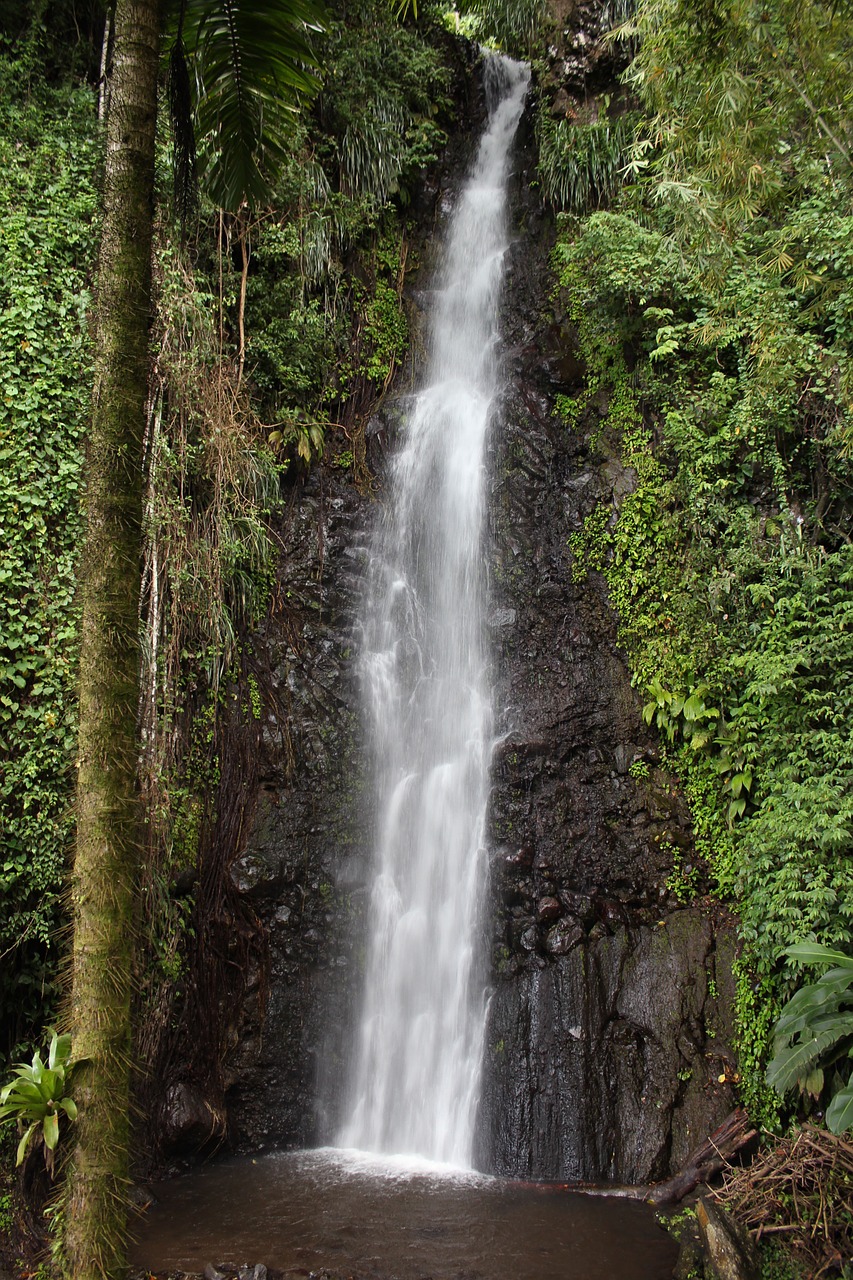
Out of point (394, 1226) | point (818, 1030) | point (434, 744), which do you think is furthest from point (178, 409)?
point (818, 1030)

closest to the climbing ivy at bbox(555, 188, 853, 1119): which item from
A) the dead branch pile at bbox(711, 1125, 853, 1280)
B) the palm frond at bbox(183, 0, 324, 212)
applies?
the dead branch pile at bbox(711, 1125, 853, 1280)

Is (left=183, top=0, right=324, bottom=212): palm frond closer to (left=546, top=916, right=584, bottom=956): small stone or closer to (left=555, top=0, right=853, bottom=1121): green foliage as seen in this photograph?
(left=555, top=0, right=853, bottom=1121): green foliage

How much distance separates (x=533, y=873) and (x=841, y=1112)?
3.13 meters

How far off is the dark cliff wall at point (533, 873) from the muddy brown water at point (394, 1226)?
57 centimetres

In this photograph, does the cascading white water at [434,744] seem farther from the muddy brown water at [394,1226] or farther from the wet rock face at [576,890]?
the muddy brown water at [394,1226]

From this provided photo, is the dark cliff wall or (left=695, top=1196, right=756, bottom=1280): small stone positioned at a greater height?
the dark cliff wall

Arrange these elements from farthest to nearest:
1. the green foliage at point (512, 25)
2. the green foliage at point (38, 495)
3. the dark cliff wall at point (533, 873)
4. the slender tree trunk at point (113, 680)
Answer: the green foliage at point (512, 25) < the dark cliff wall at point (533, 873) < the green foliage at point (38, 495) < the slender tree trunk at point (113, 680)

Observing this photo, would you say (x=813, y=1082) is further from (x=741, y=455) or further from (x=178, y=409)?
(x=178, y=409)

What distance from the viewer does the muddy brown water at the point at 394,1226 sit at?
4980 mm

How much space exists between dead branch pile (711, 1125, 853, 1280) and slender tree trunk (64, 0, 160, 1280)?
4397 mm

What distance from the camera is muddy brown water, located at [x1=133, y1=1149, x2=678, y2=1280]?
16.3 ft

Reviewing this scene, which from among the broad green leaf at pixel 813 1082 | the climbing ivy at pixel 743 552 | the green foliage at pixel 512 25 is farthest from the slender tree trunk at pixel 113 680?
the green foliage at pixel 512 25

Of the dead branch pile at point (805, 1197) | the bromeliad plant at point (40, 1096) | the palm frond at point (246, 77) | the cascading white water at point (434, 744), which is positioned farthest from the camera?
the cascading white water at point (434, 744)

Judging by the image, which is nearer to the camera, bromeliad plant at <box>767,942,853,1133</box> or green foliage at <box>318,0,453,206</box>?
bromeliad plant at <box>767,942,853,1133</box>
